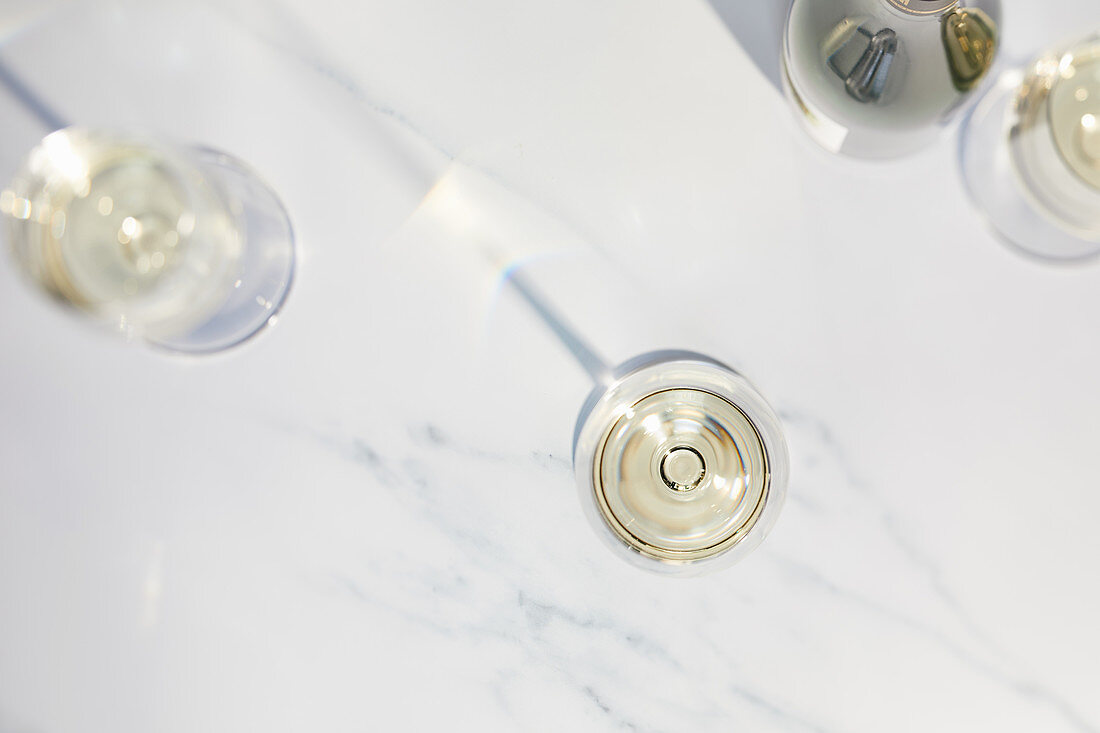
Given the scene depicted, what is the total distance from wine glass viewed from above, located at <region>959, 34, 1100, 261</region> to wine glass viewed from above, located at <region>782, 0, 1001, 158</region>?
6cm

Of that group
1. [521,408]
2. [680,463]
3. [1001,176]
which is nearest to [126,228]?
[521,408]

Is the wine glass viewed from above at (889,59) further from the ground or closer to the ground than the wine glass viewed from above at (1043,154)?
closer to the ground

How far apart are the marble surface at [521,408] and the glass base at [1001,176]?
0.01 metres

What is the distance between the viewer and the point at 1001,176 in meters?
0.52

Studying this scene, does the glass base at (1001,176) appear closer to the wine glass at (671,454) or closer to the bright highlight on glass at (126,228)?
the wine glass at (671,454)

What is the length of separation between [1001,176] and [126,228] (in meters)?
0.53

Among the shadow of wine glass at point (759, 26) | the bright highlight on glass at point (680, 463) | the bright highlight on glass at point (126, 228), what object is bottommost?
the bright highlight on glass at point (126, 228)

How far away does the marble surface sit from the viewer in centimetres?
51

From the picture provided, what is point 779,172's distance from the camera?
51 cm

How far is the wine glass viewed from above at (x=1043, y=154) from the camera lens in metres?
0.49

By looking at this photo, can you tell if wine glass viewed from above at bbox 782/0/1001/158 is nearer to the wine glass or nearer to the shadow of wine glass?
the shadow of wine glass

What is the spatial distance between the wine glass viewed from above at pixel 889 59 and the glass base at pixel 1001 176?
0.16 feet

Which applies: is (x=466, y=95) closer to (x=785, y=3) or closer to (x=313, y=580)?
(x=785, y=3)

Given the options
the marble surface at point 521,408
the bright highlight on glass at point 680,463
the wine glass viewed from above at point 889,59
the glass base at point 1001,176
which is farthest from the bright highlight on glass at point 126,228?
the glass base at point 1001,176
